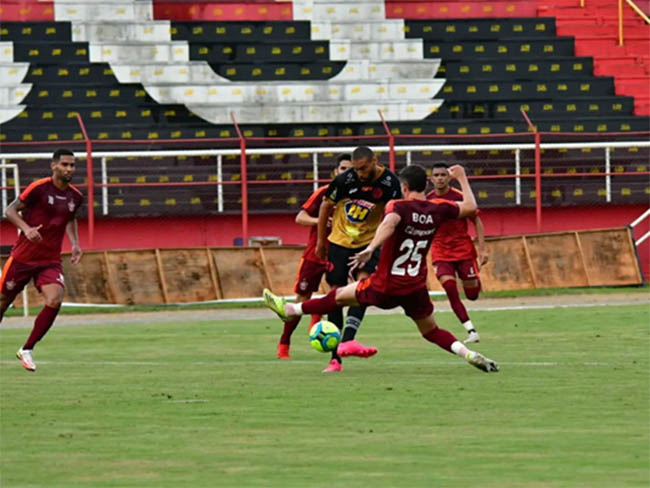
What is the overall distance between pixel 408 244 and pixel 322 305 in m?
1.14

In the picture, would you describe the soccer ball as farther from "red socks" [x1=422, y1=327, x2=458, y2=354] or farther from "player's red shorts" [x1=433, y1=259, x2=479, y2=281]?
"player's red shorts" [x1=433, y1=259, x2=479, y2=281]

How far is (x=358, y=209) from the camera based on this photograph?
14.2 metres

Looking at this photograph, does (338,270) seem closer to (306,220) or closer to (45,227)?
(306,220)

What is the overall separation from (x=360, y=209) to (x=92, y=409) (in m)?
3.98

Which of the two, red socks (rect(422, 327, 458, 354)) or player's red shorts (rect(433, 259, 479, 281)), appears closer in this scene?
red socks (rect(422, 327, 458, 354))

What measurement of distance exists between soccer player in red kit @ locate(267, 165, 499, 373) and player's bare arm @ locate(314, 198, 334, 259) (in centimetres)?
125

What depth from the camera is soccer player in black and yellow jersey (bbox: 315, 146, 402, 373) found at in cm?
1388

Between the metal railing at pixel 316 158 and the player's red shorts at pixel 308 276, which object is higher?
the player's red shorts at pixel 308 276

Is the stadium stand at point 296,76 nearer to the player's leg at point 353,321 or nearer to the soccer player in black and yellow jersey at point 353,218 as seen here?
the soccer player in black and yellow jersey at point 353,218

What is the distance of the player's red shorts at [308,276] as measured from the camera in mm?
15906

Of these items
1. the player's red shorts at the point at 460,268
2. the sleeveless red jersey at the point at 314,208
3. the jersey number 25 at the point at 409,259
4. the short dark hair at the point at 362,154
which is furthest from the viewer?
the player's red shorts at the point at 460,268

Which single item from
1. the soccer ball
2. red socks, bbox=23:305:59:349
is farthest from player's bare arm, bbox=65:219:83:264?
the soccer ball

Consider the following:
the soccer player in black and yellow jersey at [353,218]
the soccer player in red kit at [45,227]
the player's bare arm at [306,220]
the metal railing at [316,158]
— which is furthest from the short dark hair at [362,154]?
the metal railing at [316,158]

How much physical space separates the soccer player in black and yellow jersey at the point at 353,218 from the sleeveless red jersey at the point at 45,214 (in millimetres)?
2852
